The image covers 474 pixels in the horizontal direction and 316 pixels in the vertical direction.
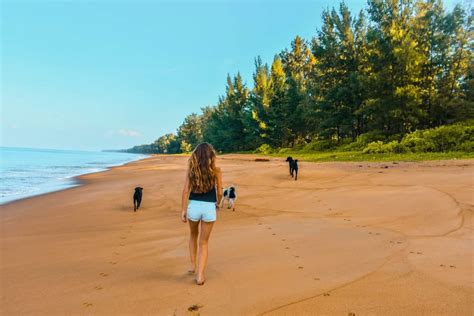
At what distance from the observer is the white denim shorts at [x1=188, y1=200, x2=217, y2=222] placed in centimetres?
404

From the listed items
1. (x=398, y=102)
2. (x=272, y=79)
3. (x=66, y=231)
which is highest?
(x=272, y=79)

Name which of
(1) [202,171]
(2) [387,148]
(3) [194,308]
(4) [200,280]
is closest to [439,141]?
(2) [387,148]

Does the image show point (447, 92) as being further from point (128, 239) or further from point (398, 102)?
point (128, 239)

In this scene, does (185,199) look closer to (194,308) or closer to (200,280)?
(200,280)

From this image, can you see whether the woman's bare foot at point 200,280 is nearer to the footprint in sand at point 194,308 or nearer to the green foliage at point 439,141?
the footprint in sand at point 194,308

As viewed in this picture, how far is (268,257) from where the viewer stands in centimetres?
469

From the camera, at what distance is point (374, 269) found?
3.99 metres

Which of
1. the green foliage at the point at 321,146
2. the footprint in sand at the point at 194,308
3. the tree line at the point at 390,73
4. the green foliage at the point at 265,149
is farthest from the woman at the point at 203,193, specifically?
the green foliage at the point at 265,149

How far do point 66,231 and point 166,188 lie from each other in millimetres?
6282

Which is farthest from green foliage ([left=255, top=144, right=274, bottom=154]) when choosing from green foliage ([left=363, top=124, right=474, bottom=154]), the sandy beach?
the sandy beach

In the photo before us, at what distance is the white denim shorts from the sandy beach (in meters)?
0.78

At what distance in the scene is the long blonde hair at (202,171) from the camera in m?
4.06

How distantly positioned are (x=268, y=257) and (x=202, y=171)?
5.70ft

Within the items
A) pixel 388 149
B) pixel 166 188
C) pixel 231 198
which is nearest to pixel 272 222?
pixel 231 198
